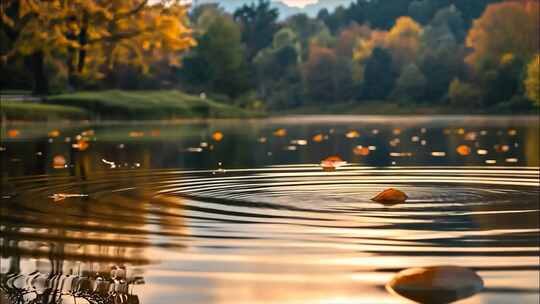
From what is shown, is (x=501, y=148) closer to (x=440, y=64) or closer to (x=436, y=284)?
(x=436, y=284)

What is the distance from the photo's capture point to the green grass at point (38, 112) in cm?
5091

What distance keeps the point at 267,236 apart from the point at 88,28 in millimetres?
51288

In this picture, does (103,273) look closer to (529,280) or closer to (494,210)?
(529,280)

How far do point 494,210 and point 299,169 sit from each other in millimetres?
7254

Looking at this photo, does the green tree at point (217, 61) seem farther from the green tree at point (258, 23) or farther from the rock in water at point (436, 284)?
the rock in water at point (436, 284)

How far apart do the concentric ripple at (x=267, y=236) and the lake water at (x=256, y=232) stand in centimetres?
2

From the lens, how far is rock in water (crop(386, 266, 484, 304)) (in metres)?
5.80

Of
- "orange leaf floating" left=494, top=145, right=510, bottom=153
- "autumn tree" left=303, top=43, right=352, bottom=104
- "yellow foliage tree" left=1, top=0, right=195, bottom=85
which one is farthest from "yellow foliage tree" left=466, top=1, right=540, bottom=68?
"orange leaf floating" left=494, top=145, right=510, bottom=153

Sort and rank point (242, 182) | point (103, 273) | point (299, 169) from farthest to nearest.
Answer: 1. point (299, 169)
2. point (242, 182)
3. point (103, 273)

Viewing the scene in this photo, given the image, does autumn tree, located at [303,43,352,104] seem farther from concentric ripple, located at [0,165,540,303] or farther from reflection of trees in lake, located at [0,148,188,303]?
reflection of trees in lake, located at [0,148,188,303]

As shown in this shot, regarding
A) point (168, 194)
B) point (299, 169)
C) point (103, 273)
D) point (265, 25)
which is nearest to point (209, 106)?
point (299, 169)

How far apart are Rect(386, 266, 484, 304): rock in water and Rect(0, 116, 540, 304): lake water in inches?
3.6

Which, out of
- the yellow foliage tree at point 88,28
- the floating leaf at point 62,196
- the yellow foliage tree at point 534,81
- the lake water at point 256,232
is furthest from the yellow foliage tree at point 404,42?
the floating leaf at point 62,196

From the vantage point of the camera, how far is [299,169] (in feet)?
57.8
